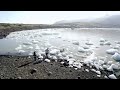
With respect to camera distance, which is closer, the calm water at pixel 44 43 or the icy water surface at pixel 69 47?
the icy water surface at pixel 69 47

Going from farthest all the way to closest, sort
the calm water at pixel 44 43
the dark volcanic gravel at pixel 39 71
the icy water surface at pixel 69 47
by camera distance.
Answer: the calm water at pixel 44 43, the icy water surface at pixel 69 47, the dark volcanic gravel at pixel 39 71

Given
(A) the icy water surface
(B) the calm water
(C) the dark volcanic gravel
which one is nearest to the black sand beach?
(C) the dark volcanic gravel

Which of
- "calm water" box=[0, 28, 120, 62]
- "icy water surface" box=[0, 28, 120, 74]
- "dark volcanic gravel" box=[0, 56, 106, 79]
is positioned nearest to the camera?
"dark volcanic gravel" box=[0, 56, 106, 79]

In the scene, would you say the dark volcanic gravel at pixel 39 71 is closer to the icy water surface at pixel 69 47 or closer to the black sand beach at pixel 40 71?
the black sand beach at pixel 40 71

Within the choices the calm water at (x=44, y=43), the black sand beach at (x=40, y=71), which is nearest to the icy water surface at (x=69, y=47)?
the calm water at (x=44, y=43)

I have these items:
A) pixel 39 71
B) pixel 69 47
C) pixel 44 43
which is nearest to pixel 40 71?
pixel 39 71

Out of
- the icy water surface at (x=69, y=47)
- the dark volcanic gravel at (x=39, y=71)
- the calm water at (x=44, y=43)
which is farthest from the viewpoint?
A: the calm water at (x=44, y=43)

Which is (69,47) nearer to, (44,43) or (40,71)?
(44,43)

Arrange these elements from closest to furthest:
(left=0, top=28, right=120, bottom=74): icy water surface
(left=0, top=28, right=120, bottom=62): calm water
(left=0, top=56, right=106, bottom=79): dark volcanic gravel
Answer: (left=0, top=56, right=106, bottom=79): dark volcanic gravel
(left=0, top=28, right=120, bottom=74): icy water surface
(left=0, top=28, right=120, bottom=62): calm water

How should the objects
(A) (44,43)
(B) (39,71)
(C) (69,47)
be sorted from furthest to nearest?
(A) (44,43) → (C) (69,47) → (B) (39,71)

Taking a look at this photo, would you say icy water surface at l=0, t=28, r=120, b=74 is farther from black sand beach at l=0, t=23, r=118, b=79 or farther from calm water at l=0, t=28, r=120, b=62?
black sand beach at l=0, t=23, r=118, b=79

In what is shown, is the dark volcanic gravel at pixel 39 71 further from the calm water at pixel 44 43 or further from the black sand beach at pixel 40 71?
the calm water at pixel 44 43
